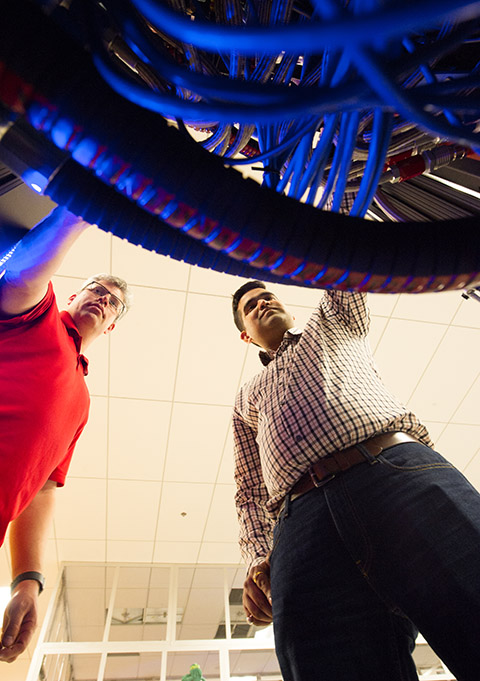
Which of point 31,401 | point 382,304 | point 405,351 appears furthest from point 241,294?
point 405,351

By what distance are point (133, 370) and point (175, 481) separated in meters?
1.18

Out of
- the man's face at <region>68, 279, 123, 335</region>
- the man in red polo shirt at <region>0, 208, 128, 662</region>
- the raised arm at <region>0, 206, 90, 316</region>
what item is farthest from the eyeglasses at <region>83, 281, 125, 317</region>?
the raised arm at <region>0, 206, 90, 316</region>

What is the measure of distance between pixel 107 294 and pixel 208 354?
1081mm

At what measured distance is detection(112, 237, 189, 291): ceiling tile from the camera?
2189 millimetres

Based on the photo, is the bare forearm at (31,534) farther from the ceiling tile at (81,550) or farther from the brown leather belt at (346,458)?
the ceiling tile at (81,550)

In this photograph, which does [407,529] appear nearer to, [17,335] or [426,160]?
[426,160]

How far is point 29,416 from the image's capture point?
1.01 m

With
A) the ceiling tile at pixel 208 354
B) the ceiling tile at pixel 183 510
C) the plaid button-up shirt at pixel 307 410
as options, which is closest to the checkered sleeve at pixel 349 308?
the plaid button-up shirt at pixel 307 410

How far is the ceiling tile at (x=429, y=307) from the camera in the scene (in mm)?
2449

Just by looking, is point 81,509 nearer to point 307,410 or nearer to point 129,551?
point 129,551

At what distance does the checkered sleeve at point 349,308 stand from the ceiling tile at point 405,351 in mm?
1509

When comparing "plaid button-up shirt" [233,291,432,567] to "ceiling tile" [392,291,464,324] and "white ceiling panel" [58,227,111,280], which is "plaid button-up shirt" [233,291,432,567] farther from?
"ceiling tile" [392,291,464,324]

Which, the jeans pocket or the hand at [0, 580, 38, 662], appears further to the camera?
the hand at [0, 580, 38, 662]

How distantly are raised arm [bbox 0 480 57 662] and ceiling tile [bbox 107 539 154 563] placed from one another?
304cm
